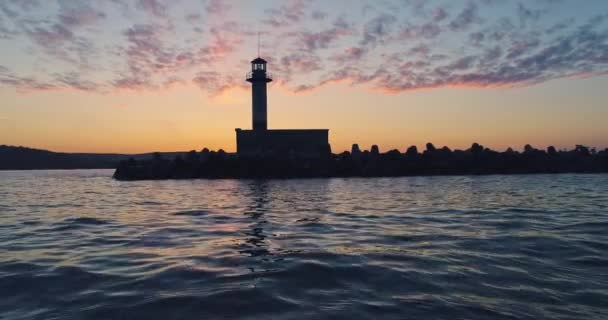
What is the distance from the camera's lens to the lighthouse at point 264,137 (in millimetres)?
35656

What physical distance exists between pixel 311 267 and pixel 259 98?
32.4 meters

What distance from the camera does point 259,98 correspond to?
1407 inches

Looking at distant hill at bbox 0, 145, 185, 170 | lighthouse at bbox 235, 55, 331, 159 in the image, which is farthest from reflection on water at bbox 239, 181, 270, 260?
distant hill at bbox 0, 145, 185, 170

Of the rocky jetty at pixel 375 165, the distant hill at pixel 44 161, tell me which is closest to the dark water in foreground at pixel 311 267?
the rocky jetty at pixel 375 165

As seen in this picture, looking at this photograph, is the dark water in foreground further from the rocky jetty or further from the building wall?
the building wall

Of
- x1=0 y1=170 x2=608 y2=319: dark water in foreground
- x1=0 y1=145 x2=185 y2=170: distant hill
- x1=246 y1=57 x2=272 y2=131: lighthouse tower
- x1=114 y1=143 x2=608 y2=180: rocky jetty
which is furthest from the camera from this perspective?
x1=0 y1=145 x2=185 y2=170: distant hill

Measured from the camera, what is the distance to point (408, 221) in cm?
818

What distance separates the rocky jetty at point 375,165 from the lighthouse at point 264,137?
2.88m

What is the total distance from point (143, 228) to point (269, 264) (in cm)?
415

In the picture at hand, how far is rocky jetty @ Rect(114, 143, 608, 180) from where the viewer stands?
3127 centimetres

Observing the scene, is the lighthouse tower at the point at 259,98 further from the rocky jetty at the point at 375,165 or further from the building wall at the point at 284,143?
the rocky jetty at the point at 375,165

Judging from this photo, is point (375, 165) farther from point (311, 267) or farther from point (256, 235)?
point (311, 267)

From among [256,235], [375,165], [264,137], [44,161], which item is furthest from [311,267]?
[44,161]

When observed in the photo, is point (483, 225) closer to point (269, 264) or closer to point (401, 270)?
point (401, 270)
